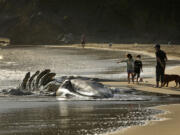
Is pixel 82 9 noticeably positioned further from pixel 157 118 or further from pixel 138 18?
pixel 157 118

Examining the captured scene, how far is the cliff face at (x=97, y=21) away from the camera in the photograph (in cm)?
9425

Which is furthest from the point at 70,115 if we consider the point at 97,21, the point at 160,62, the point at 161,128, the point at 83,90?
the point at 97,21

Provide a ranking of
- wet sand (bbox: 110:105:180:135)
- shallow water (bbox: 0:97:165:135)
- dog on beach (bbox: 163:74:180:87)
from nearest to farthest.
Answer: wet sand (bbox: 110:105:180:135)
shallow water (bbox: 0:97:165:135)
dog on beach (bbox: 163:74:180:87)

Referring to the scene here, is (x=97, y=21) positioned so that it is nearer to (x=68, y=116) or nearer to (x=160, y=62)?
(x=160, y=62)

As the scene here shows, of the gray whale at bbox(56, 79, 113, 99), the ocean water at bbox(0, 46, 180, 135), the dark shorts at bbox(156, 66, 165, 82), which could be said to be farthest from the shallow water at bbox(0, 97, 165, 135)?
the dark shorts at bbox(156, 66, 165, 82)

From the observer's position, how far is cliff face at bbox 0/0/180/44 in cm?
9425

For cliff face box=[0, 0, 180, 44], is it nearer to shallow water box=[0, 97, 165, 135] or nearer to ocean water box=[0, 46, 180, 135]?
ocean water box=[0, 46, 180, 135]

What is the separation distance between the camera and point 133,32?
94.5 metres

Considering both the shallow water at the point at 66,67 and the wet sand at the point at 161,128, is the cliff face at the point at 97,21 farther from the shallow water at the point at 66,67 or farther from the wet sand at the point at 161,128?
the wet sand at the point at 161,128

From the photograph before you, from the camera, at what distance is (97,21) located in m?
99.2

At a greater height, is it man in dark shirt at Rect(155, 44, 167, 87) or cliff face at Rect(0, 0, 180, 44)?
cliff face at Rect(0, 0, 180, 44)

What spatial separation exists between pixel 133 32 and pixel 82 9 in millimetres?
14408

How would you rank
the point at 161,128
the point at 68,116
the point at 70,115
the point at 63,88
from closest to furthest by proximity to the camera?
the point at 161,128 → the point at 68,116 → the point at 70,115 → the point at 63,88

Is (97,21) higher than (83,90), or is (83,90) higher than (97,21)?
(97,21)
